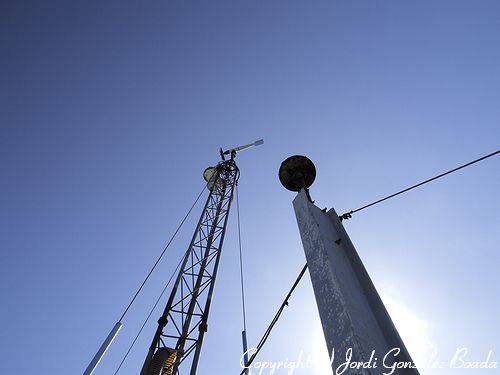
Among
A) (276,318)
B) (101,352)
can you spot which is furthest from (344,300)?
(101,352)

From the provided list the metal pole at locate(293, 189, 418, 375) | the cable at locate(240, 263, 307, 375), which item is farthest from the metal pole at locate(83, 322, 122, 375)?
the metal pole at locate(293, 189, 418, 375)

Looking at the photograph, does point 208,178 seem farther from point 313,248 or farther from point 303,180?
point 313,248

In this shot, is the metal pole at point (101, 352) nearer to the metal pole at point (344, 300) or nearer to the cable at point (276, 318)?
the cable at point (276, 318)

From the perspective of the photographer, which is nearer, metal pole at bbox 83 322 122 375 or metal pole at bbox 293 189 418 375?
metal pole at bbox 293 189 418 375

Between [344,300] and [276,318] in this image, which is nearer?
[344,300]

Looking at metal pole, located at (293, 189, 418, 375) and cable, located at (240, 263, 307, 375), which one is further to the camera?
cable, located at (240, 263, 307, 375)

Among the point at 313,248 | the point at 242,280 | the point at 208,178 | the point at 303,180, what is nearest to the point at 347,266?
the point at 313,248

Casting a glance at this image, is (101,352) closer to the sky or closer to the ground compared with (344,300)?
closer to the sky

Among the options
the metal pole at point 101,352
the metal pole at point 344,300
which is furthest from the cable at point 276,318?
the metal pole at point 101,352

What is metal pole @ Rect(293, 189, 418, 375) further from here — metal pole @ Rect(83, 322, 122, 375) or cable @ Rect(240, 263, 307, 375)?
metal pole @ Rect(83, 322, 122, 375)

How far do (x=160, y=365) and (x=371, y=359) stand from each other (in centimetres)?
550

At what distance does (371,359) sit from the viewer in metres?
2.92

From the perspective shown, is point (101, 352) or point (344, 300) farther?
point (101, 352)

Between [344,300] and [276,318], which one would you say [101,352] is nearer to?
[276,318]
